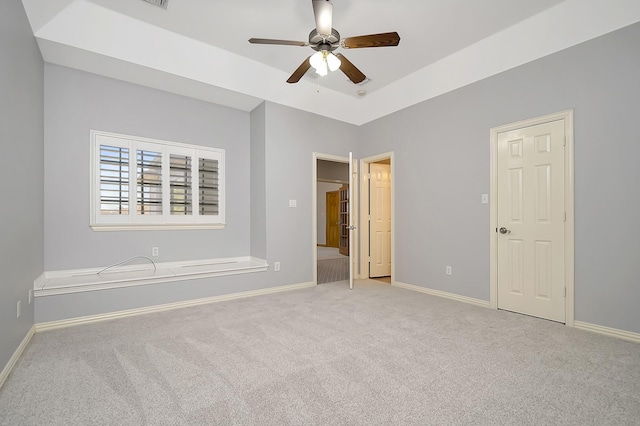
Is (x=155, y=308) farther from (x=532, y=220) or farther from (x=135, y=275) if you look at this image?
(x=532, y=220)

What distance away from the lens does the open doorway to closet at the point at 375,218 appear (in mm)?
5348

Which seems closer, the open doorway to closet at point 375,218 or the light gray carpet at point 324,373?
the light gray carpet at point 324,373

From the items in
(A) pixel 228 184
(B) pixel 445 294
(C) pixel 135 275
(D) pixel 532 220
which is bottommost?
(B) pixel 445 294

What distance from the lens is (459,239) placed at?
3.92 meters

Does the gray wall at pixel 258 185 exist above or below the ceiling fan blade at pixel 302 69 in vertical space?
below

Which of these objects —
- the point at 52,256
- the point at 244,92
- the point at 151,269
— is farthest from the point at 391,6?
the point at 52,256

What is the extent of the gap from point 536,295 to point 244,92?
4386 mm

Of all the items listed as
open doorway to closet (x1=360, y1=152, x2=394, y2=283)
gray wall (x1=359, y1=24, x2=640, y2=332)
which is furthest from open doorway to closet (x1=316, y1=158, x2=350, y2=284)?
gray wall (x1=359, y1=24, x2=640, y2=332)

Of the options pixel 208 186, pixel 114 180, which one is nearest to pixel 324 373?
pixel 208 186

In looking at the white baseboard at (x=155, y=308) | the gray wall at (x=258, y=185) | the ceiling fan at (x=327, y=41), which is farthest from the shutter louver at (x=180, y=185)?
the ceiling fan at (x=327, y=41)

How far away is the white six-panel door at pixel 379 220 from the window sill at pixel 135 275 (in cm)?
212

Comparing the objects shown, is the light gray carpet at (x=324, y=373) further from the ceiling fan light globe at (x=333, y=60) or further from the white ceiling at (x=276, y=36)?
the white ceiling at (x=276, y=36)

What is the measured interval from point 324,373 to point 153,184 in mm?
3295

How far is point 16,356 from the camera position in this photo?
7.33 feet
